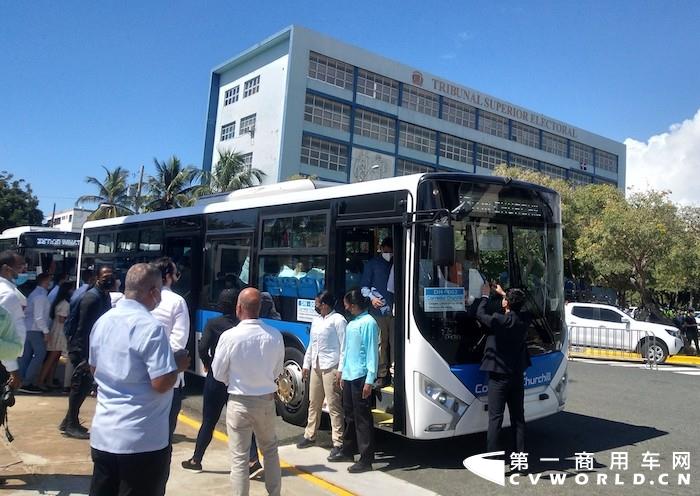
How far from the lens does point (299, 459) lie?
6027mm

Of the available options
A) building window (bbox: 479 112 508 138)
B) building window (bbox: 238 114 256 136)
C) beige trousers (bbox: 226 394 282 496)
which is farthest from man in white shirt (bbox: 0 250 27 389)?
building window (bbox: 479 112 508 138)

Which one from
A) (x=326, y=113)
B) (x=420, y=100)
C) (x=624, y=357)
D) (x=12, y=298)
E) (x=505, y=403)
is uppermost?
(x=420, y=100)

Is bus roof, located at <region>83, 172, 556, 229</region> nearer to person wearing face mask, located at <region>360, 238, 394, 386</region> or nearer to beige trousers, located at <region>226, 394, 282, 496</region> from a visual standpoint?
person wearing face mask, located at <region>360, 238, 394, 386</region>

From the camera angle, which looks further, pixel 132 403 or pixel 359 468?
pixel 359 468

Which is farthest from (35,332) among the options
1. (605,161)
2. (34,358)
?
(605,161)

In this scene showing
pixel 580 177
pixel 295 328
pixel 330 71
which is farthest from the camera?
pixel 580 177

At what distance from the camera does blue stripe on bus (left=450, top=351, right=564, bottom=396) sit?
585cm

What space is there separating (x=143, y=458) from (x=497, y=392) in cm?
381

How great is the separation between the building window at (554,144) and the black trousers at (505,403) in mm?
59134

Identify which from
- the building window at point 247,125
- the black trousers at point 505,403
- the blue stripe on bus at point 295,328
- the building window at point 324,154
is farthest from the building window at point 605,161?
the black trousers at point 505,403

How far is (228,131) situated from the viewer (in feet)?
154

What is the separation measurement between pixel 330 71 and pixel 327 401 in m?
40.7

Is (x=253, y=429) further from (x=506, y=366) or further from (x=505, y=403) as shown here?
(x=505, y=403)

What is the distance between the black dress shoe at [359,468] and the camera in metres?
5.64
